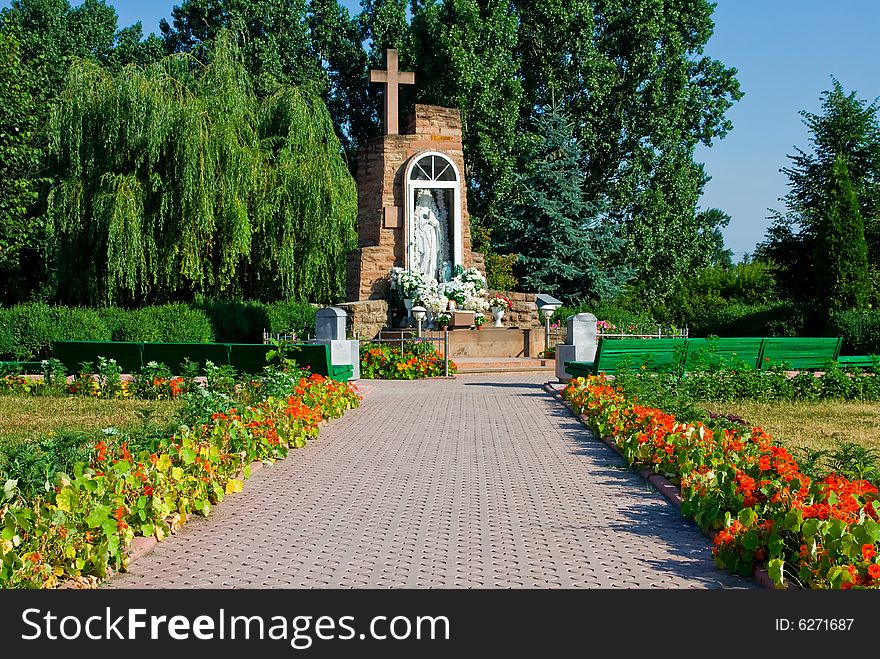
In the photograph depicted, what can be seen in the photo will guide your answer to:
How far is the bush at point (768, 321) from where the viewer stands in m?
21.8

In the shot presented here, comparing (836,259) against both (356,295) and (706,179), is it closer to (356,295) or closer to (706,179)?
(356,295)

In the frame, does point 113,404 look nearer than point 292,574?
No

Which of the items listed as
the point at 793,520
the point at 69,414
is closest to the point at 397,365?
the point at 69,414

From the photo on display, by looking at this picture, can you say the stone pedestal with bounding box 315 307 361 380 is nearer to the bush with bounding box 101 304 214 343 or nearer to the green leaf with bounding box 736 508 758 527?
the bush with bounding box 101 304 214 343

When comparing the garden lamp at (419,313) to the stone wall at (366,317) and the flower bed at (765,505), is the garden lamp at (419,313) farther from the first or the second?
the flower bed at (765,505)

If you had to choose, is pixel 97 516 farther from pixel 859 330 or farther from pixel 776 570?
pixel 859 330

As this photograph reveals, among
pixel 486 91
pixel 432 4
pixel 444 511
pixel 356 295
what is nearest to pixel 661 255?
pixel 486 91

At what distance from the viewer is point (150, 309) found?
1869cm

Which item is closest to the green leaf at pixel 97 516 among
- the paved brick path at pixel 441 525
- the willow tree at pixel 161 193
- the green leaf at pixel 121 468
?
the paved brick path at pixel 441 525

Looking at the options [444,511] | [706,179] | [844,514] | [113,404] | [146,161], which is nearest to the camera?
[844,514]

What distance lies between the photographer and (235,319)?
2064cm

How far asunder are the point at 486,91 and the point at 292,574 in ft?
98.7

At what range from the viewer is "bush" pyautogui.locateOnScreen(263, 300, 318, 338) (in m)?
21.4

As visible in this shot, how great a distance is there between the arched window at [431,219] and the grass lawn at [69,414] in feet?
36.6
